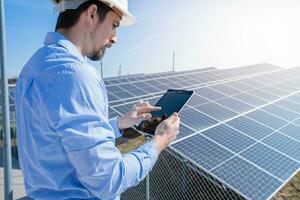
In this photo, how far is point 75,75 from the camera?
4.98ft

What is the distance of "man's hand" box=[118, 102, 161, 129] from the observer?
2.56 meters

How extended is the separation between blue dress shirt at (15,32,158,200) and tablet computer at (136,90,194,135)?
551mm

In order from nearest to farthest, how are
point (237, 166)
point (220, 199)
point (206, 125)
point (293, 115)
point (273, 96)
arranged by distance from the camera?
point (237, 166)
point (220, 199)
point (206, 125)
point (293, 115)
point (273, 96)

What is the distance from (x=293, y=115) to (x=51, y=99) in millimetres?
8349

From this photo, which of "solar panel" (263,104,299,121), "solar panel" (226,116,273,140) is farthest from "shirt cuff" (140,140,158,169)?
"solar panel" (263,104,299,121)

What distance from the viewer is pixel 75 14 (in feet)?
5.77

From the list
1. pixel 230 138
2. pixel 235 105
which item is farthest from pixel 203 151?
pixel 235 105

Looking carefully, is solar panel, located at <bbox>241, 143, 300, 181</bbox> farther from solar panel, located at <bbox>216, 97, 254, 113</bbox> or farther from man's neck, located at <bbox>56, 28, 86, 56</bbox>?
man's neck, located at <bbox>56, 28, 86, 56</bbox>

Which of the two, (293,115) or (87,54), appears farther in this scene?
(293,115)

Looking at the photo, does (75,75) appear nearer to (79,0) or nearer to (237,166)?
(79,0)

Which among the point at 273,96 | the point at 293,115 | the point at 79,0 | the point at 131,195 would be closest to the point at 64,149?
the point at 79,0

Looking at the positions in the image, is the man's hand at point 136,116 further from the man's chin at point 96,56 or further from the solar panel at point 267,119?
the solar panel at point 267,119

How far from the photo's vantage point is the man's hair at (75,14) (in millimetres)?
1745

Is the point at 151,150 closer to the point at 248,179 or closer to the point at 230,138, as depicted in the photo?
the point at 248,179
